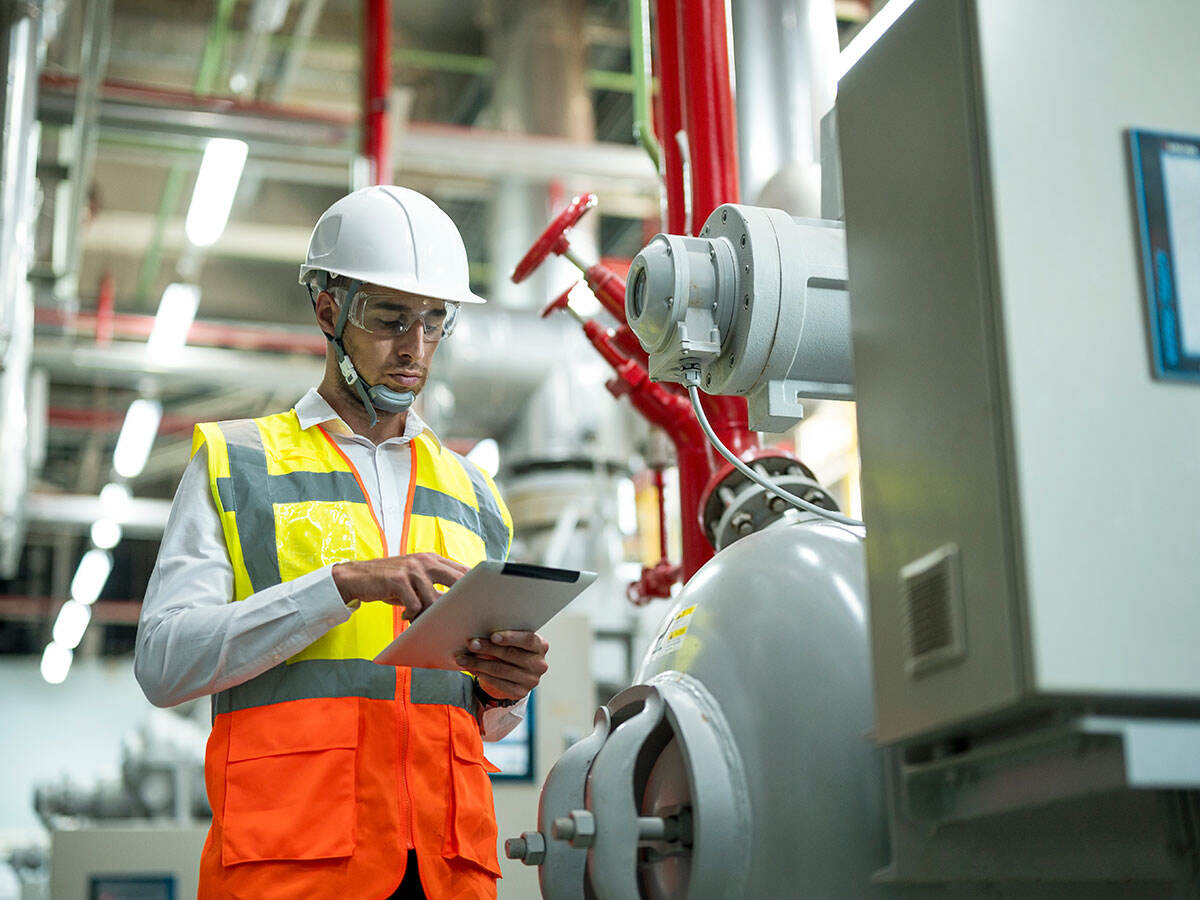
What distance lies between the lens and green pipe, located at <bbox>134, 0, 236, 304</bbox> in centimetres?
689

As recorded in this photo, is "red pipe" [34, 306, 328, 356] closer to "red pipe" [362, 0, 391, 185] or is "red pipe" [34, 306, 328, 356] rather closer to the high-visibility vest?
"red pipe" [362, 0, 391, 185]

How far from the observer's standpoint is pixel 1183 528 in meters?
1.19

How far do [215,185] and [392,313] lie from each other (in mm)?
3997

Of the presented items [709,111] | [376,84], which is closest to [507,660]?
[709,111]

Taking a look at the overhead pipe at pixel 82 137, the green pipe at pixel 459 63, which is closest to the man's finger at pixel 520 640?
the overhead pipe at pixel 82 137

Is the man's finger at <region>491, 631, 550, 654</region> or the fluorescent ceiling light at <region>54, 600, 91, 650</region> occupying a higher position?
the fluorescent ceiling light at <region>54, 600, 91, 650</region>

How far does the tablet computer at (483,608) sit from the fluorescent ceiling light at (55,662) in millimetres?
12128

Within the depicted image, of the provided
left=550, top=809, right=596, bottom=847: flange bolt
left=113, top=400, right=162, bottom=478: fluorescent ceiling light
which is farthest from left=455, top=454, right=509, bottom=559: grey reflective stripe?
left=113, top=400, right=162, bottom=478: fluorescent ceiling light

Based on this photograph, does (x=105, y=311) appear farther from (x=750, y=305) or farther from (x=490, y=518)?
(x=750, y=305)

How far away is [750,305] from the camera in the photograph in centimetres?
190

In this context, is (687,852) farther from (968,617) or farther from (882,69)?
(882,69)

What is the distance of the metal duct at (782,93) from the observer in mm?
3104

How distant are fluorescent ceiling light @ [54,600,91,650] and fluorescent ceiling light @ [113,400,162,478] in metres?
3.07

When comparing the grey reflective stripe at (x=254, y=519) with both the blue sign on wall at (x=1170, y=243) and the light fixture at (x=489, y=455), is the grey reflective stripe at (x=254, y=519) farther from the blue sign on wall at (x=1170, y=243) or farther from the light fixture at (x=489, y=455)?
the light fixture at (x=489, y=455)
